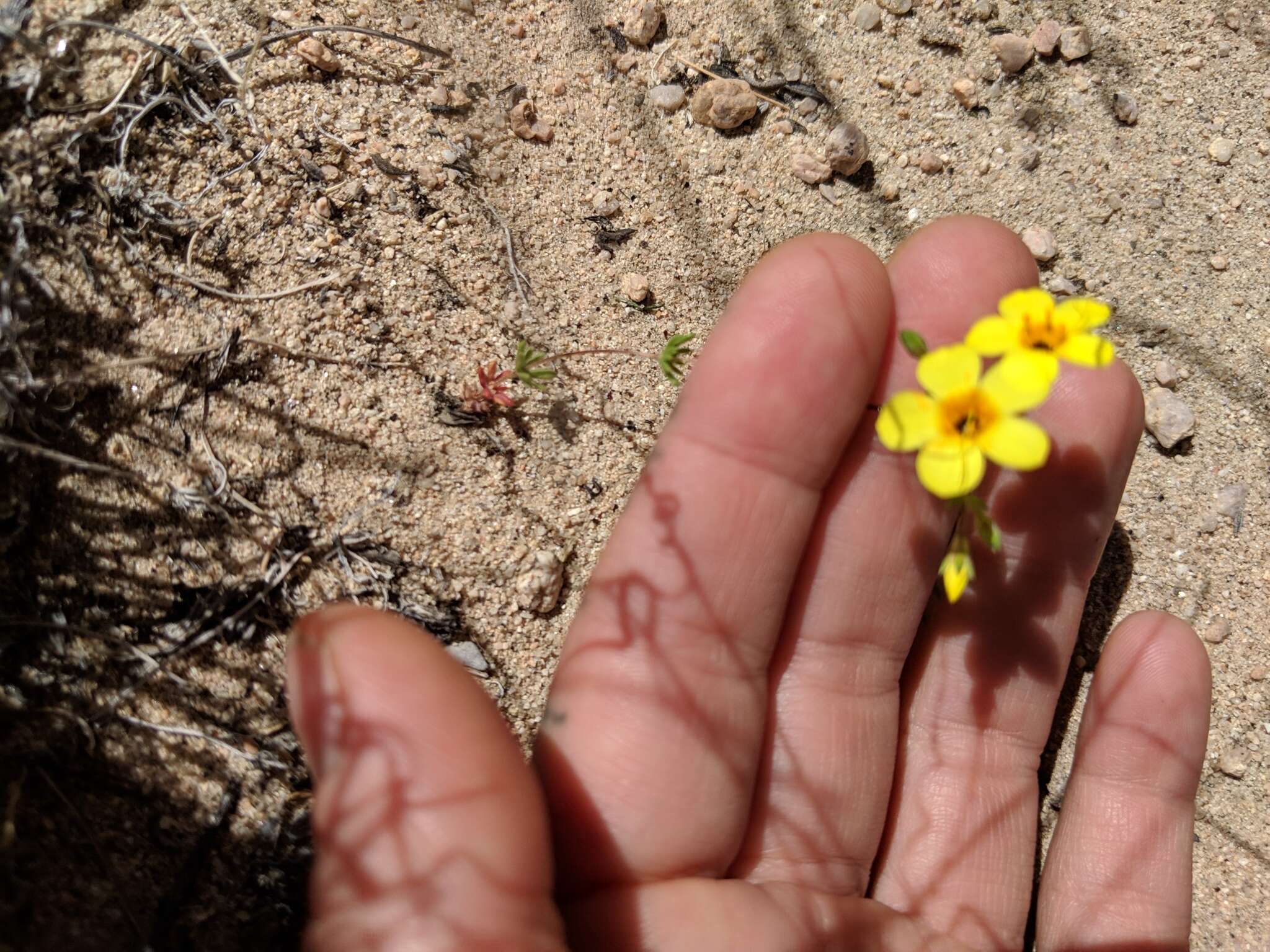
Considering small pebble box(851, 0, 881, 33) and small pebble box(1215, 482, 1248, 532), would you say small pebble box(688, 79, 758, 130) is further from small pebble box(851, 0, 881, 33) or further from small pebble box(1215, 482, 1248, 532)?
small pebble box(1215, 482, 1248, 532)

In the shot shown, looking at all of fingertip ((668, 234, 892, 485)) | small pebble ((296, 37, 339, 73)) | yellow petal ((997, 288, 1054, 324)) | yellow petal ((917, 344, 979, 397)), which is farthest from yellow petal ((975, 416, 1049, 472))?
small pebble ((296, 37, 339, 73))

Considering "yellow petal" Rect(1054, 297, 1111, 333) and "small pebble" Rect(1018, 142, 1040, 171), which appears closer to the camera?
"yellow petal" Rect(1054, 297, 1111, 333)

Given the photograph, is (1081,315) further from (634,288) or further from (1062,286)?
(634,288)

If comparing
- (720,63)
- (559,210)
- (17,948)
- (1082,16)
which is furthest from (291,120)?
(1082,16)

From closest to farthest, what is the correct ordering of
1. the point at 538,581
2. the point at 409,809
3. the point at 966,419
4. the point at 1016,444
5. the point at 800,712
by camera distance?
the point at 409,809
the point at 1016,444
the point at 966,419
the point at 800,712
the point at 538,581

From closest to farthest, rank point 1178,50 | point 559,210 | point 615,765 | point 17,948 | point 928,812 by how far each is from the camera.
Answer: point 17,948 < point 615,765 < point 928,812 < point 559,210 < point 1178,50

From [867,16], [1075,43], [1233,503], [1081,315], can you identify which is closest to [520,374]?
[1081,315]

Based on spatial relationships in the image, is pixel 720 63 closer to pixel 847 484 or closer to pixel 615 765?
pixel 847 484
